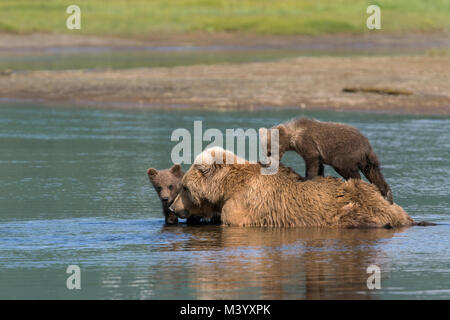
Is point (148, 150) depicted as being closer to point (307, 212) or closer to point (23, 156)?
point (23, 156)

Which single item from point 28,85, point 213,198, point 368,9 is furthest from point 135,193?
point 368,9

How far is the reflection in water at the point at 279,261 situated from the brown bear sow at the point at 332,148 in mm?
876

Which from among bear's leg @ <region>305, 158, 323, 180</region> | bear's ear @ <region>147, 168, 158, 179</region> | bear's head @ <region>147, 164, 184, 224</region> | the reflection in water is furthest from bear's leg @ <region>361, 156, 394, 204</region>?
bear's ear @ <region>147, 168, 158, 179</region>

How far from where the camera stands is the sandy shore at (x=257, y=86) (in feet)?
73.9

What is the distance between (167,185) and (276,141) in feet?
4.14

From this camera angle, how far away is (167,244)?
366 inches

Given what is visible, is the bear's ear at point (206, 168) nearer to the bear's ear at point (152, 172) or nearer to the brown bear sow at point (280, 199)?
the brown bear sow at point (280, 199)

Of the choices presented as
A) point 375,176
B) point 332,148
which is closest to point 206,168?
point 332,148

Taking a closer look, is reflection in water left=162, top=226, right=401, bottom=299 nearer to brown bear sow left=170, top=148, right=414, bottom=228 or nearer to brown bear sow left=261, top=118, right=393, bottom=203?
brown bear sow left=170, top=148, right=414, bottom=228

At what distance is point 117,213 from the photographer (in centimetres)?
1093

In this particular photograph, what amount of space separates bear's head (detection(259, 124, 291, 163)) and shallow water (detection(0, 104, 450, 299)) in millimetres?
1050

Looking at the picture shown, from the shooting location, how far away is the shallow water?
7.63 metres

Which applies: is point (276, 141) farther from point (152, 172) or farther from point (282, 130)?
point (152, 172)

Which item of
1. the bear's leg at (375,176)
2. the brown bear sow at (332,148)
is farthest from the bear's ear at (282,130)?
the bear's leg at (375,176)
